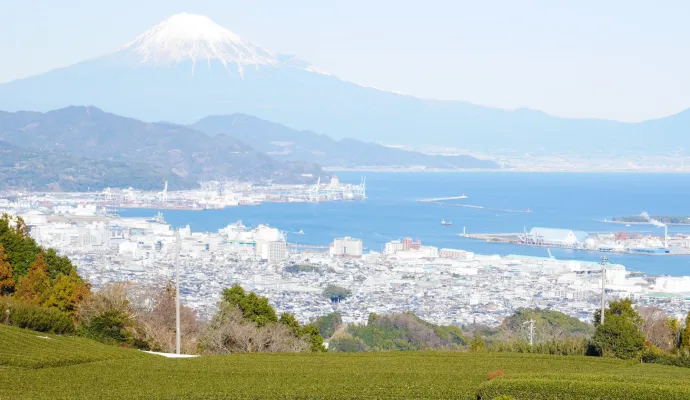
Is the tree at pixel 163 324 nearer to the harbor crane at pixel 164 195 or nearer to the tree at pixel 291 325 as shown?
the tree at pixel 291 325

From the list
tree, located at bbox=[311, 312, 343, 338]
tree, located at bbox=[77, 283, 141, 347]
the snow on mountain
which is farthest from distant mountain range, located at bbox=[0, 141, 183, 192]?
the snow on mountain

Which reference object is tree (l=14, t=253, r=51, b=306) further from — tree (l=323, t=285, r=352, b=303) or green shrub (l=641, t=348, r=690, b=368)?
tree (l=323, t=285, r=352, b=303)

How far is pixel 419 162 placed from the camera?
11962 centimetres

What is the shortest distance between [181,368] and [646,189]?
8553 centimetres

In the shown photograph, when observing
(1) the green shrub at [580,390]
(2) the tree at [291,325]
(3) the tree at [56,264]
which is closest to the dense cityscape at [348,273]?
(3) the tree at [56,264]

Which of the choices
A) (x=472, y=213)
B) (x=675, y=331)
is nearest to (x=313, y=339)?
(x=675, y=331)

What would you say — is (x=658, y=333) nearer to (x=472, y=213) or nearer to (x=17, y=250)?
(x=17, y=250)

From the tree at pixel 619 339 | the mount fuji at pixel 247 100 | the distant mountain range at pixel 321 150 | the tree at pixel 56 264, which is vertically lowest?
the tree at pixel 619 339

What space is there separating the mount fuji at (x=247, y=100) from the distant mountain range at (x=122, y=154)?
49421mm

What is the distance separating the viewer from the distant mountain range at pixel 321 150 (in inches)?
4601

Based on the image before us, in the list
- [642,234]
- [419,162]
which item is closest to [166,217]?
A: [642,234]

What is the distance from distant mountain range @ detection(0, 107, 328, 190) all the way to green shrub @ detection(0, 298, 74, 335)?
5757cm

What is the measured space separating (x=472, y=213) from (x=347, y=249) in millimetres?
24650

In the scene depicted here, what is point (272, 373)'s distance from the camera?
33.9 ft
